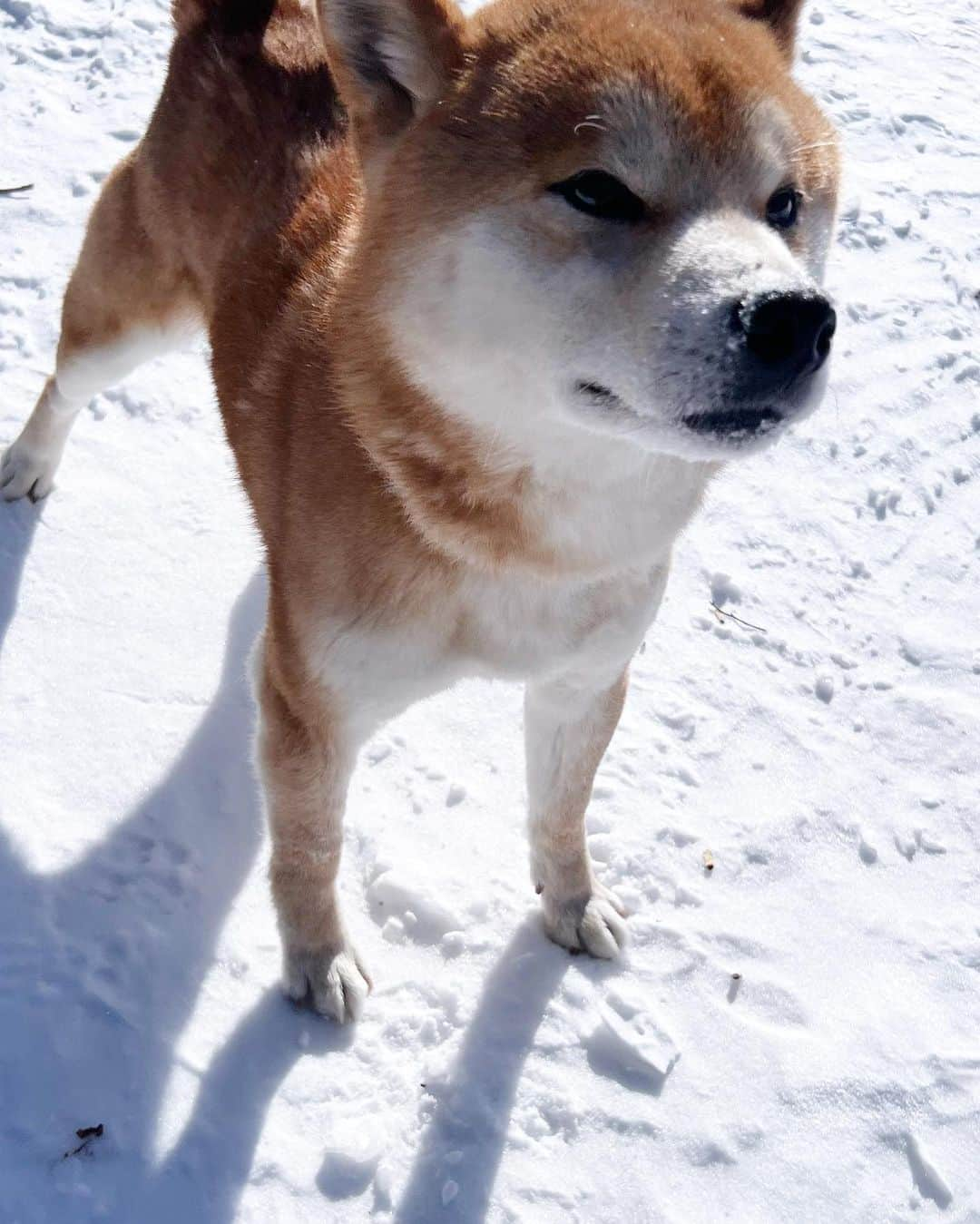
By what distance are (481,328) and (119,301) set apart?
4.78 ft

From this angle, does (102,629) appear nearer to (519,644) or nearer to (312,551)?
(312,551)

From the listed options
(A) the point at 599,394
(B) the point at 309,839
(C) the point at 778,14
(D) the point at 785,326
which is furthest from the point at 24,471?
(D) the point at 785,326

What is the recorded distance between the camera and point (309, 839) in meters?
2.13

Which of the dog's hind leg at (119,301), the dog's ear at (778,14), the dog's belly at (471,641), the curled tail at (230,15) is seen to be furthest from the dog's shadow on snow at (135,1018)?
the dog's ear at (778,14)

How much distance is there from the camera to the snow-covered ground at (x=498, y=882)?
6.79ft

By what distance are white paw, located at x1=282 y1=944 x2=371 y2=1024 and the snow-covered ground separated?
55 mm

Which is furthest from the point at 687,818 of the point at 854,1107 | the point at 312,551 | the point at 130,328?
the point at 130,328

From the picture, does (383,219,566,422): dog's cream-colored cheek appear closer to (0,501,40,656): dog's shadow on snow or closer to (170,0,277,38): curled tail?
(170,0,277,38): curled tail

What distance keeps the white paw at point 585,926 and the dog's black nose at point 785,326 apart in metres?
A: 1.37

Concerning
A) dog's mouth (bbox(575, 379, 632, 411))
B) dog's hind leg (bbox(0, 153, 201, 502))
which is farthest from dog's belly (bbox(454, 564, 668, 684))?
dog's hind leg (bbox(0, 153, 201, 502))

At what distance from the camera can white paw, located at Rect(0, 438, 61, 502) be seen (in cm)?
299

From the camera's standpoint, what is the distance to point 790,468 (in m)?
3.61

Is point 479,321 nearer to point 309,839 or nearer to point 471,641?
point 471,641

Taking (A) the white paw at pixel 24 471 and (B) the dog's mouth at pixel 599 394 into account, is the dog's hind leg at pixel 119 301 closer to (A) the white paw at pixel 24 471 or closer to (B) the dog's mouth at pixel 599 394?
(A) the white paw at pixel 24 471
